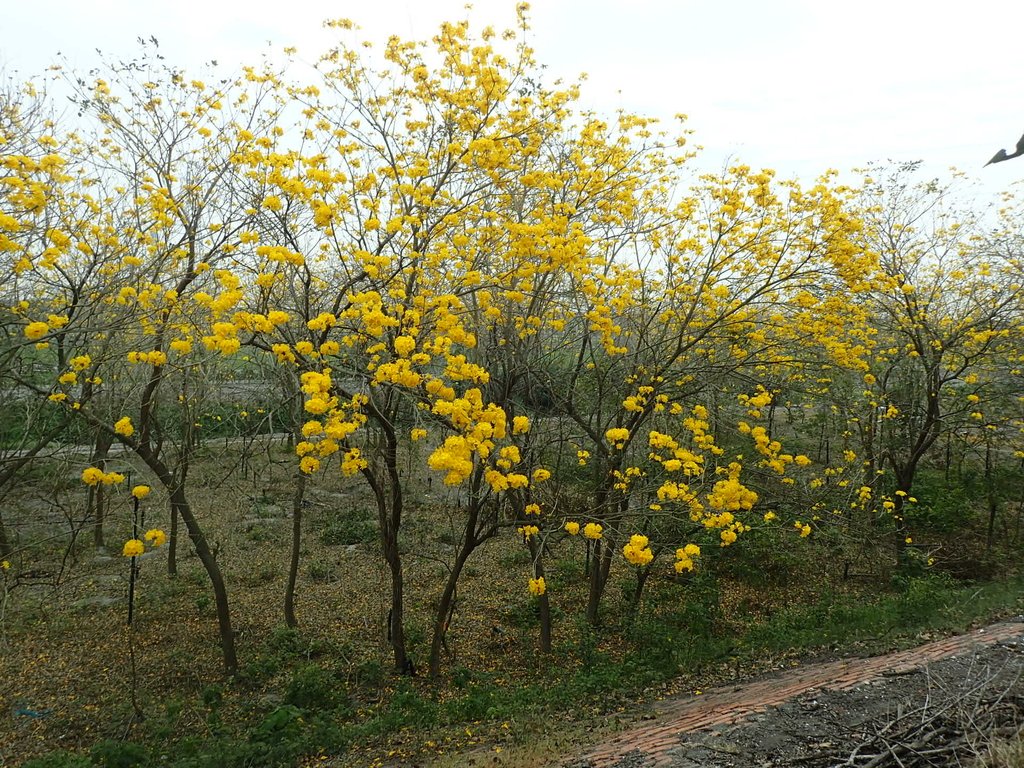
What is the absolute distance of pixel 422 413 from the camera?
4820 mm

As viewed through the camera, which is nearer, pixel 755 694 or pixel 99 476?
pixel 99 476

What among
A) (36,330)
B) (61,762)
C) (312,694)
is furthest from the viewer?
(312,694)

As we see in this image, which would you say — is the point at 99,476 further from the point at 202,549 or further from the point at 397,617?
the point at 397,617

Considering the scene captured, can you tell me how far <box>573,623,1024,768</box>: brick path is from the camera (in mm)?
3909

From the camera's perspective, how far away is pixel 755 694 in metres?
4.79

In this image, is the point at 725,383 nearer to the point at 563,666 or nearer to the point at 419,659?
the point at 563,666

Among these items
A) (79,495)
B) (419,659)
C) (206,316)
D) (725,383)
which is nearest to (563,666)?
(419,659)

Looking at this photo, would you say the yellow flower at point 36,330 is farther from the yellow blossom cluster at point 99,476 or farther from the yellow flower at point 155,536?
the yellow flower at point 155,536

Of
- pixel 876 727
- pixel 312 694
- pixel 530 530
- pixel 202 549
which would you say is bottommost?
pixel 312 694

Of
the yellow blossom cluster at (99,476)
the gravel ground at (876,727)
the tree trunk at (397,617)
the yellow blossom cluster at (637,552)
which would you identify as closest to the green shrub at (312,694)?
the tree trunk at (397,617)

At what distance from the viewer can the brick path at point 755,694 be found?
3.91 metres

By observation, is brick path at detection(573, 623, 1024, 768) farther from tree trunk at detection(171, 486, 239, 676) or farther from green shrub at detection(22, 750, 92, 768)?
tree trunk at detection(171, 486, 239, 676)

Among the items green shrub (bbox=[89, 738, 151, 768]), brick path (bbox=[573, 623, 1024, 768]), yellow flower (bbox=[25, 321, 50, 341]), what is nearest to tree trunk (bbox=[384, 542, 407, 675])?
green shrub (bbox=[89, 738, 151, 768])

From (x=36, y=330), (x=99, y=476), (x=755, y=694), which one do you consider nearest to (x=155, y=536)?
(x=99, y=476)
